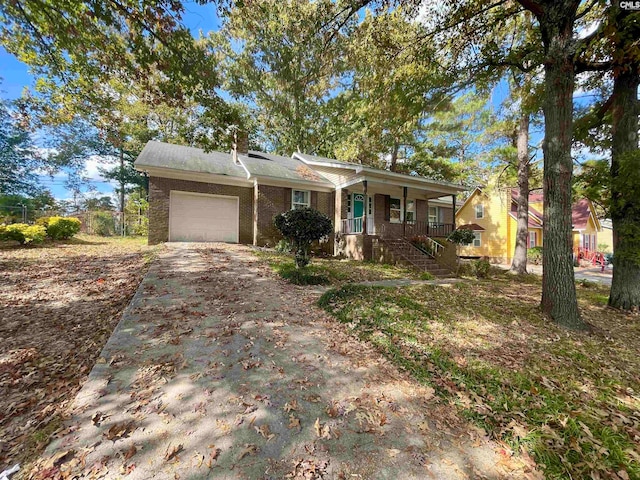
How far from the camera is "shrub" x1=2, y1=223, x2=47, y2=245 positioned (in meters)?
10.3

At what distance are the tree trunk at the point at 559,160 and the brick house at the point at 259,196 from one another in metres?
6.52

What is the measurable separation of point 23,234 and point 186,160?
6634 mm

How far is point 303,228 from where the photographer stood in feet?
25.2

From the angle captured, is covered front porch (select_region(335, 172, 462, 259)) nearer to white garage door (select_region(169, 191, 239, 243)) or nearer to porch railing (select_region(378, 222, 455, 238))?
porch railing (select_region(378, 222, 455, 238))

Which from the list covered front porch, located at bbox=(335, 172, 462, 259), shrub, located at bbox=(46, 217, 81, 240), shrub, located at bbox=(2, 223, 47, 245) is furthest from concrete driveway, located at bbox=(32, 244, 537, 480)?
shrub, located at bbox=(46, 217, 81, 240)

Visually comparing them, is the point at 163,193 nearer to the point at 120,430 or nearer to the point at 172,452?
the point at 120,430

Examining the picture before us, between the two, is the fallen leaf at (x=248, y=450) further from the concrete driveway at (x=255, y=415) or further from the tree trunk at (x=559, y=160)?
the tree trunk at (x=559, y=160)

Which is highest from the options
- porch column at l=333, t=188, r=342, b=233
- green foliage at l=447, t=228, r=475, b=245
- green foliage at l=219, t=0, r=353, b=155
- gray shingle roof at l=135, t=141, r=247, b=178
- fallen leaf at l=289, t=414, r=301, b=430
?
green foliage at l=219, t=0, r=353, b=155

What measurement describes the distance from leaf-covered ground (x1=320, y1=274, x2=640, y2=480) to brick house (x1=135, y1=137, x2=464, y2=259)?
6648 millimetres

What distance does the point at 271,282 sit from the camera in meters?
6.66

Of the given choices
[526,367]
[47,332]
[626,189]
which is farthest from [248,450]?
[626,189]

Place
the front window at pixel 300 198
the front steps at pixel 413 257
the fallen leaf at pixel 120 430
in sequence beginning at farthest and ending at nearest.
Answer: the front window at pixel 300 198, the front steps at pixel 413 257, the fallen leaf at pixel 120 430

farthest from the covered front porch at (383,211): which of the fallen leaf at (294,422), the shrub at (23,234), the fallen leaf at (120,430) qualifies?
the shrub at (23,234)

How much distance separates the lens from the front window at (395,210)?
1622 centimetres
